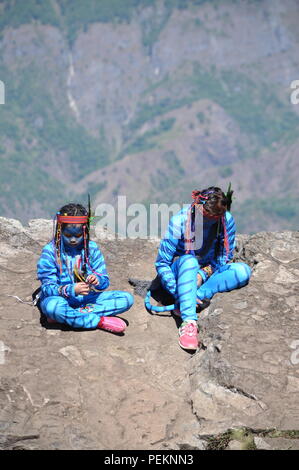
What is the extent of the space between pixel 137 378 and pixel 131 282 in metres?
2.14

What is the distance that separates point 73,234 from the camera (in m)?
5.83

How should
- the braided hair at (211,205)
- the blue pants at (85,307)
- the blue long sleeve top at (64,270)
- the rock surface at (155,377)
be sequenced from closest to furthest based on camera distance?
the rock surface at (155,377) < the blue pants at (85,307) < the blue long sleeve top at (64,270) < the braided hair at (211,205)

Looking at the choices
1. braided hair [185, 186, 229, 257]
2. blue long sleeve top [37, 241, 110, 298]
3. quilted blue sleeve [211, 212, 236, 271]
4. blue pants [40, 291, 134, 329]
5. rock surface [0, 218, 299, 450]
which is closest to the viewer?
rock surface [0, 218, 299, 450]

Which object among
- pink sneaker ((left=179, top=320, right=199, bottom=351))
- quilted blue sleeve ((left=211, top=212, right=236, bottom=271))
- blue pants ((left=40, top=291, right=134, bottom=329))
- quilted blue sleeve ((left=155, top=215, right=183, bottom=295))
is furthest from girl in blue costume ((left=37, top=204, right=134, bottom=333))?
quilted blue sleeve ((left=211, top=212, right=236, bottom=271))

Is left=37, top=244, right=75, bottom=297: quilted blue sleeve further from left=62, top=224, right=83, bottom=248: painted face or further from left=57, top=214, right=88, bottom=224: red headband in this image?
left=57, top=214, right=88, bottom=224: red headband

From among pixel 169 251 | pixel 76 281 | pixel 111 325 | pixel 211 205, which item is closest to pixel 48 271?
pixel 76 281

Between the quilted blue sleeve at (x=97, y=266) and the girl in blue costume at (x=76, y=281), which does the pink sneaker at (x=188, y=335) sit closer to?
the girl in blue costume at (x=76, y=281)

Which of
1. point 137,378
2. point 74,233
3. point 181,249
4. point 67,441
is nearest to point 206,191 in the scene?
point 181,249

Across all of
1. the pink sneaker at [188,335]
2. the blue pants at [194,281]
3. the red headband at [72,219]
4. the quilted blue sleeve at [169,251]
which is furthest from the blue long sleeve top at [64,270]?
the pink sneaker at [188,335]

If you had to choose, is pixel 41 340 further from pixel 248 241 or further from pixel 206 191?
pixel 248 241

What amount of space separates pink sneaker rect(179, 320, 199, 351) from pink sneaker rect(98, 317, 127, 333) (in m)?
0.58

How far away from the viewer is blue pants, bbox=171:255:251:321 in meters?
6.01

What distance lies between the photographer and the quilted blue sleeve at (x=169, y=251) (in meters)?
6.20
